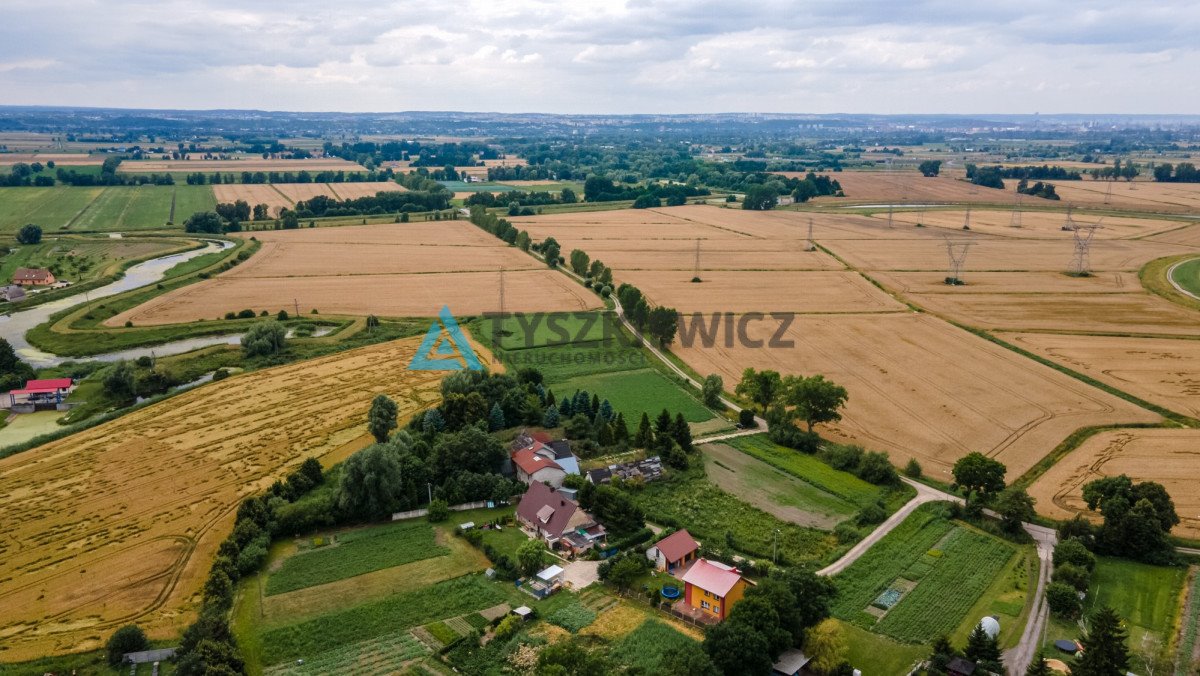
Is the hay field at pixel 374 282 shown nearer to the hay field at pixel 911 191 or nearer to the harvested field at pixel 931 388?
the harvested field at pixel 931 388

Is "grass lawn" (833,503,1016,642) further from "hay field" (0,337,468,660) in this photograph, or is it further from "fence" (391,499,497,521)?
"hay field" (0,337,468,660)

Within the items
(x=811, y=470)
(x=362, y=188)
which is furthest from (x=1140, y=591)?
(x=362, y=188)

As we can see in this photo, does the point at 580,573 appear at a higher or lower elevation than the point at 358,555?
lower

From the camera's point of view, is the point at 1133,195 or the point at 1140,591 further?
the point at 1133,195

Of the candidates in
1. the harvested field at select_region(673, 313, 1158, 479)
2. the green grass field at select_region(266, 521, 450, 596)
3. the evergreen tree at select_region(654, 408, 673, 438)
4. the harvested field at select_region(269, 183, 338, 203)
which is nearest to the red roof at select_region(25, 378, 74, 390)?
the green grass field at select_region(266, 521, 450, 596)

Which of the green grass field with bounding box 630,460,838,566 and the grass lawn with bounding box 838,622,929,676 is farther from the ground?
the green grass field with bounding box 630,460,838,566

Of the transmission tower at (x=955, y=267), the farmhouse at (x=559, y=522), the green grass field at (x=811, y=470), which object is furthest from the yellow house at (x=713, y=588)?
the transmission tower at (x=955, y=267)

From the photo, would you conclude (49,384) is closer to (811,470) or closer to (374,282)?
(374,282)
